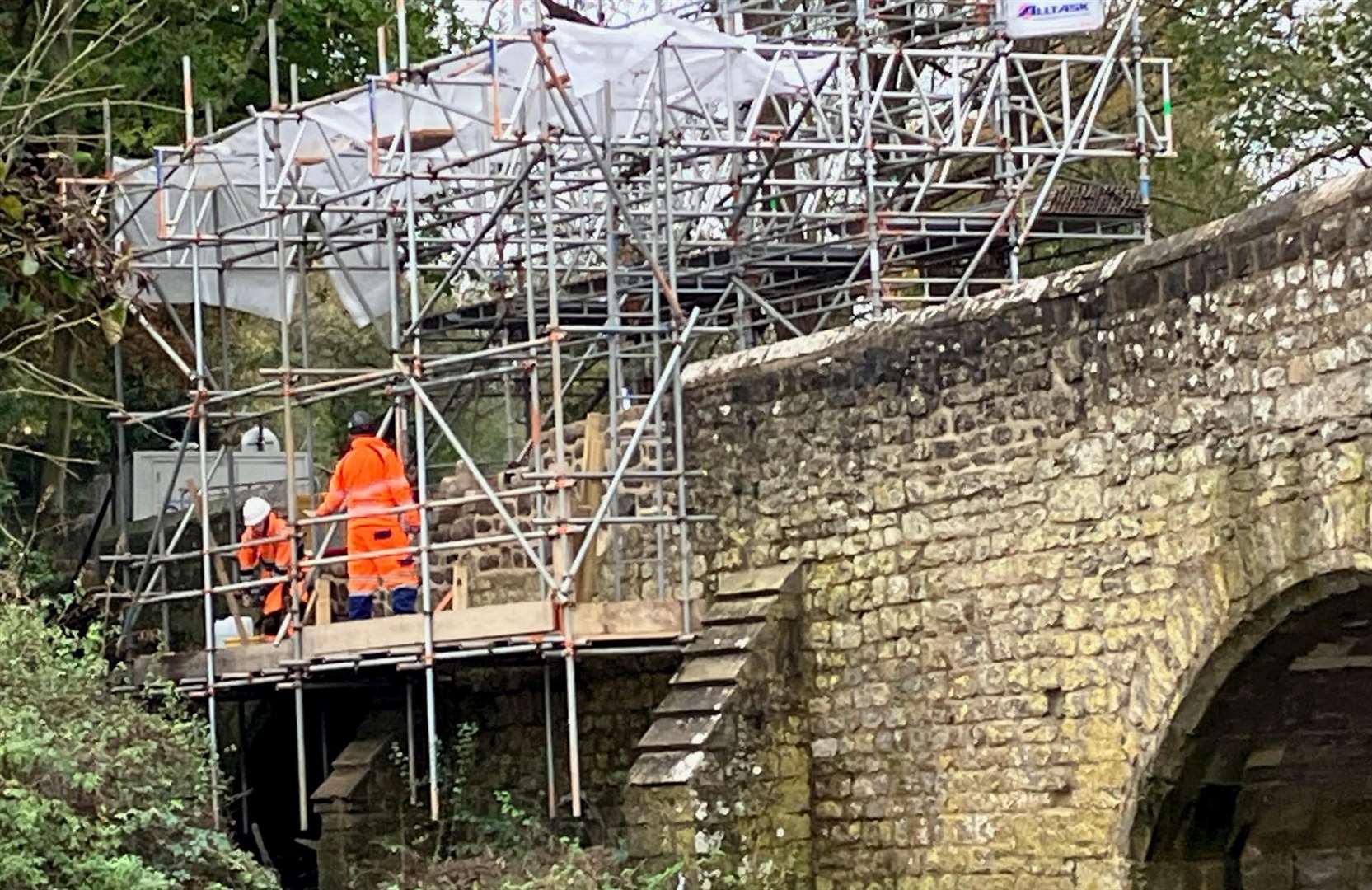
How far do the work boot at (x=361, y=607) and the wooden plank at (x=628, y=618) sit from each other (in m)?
1.88

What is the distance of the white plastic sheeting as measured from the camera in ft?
48.0

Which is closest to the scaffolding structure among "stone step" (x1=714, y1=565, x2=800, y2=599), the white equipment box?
"stone step" (x1=714, y1=565, x2=800, y2=599)

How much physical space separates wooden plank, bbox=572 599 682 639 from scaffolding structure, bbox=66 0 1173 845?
0.07 metres

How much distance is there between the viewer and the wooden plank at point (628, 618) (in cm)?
1334

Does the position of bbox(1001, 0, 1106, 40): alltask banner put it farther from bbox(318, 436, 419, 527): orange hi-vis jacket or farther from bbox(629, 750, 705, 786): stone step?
bbox(629, 750, 705, 786): stone step

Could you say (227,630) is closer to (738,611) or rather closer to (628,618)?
(628,618)

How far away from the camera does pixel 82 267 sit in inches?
556

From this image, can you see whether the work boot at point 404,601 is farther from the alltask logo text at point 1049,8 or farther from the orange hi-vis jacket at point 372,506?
the alltask logo text at point 1049,8

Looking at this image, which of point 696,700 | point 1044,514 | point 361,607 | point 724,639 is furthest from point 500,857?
point 1044,514

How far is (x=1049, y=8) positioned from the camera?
16844 mm

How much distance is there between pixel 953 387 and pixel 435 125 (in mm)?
4538

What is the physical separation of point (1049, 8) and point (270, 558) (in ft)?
19.9

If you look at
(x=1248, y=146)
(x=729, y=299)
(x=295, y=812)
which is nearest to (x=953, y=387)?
(x=729, y=299)

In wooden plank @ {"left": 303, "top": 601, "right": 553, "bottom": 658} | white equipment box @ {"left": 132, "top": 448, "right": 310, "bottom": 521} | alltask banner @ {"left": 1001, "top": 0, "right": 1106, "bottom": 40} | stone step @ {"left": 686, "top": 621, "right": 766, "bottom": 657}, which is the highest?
alltask banner @ {"left": 1001, "top": 0, "right": 1106, "bottom": 40}
